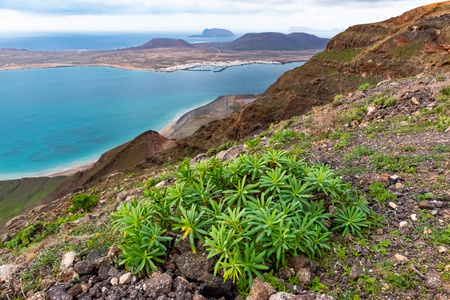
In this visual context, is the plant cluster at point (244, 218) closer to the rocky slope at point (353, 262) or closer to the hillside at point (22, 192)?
the rocky slope at point (353, 262)

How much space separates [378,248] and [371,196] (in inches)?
47.0

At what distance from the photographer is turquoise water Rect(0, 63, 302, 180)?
133ft

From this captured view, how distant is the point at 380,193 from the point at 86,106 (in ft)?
240

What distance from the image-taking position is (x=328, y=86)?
106 ft

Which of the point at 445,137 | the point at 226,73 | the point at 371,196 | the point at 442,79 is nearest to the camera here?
the point at 371,196

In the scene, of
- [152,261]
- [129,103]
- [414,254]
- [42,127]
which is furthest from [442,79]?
[129,103]

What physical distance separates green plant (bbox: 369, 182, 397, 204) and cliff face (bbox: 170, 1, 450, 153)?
20.2 m

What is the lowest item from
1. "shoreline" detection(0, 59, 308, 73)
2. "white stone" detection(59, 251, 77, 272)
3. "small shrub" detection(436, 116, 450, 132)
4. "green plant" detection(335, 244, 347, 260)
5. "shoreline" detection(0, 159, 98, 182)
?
"shoreline" detection(0, 159, 98, 182)

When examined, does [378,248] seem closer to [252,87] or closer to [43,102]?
[252,87]

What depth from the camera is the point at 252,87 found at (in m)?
79.0

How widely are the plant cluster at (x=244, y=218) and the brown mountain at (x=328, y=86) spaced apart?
1929 centimetres

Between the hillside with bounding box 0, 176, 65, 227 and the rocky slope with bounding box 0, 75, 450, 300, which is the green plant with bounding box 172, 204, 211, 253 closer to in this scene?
the rocky slope with bounding box 0, 75, 450, 300

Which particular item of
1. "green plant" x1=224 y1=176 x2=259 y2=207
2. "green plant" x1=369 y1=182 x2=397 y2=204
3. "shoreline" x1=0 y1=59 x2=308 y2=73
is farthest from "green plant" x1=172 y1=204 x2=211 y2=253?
"shoreline" x1=0 y1=59 x2=308 y2=73

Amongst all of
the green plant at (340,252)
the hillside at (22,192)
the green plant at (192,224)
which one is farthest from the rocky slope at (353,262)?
the hillside at (22,192)
